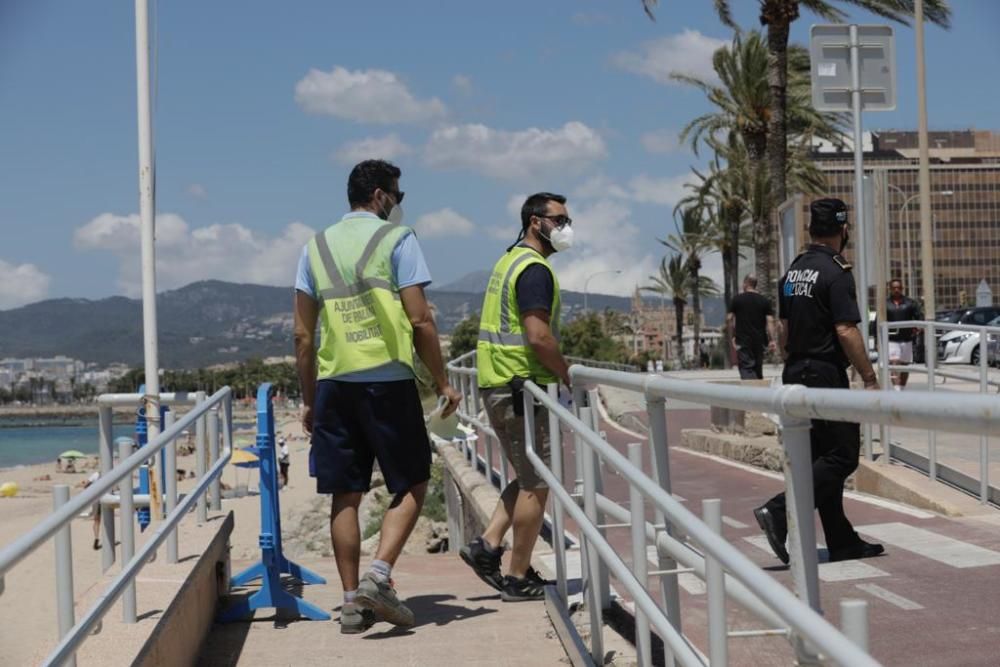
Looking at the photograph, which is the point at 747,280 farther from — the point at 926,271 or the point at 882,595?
the point at 882,595

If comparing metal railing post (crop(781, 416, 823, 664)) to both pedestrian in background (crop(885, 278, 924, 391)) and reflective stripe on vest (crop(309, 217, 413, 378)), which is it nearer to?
reflective stripe on vest (crop(309, 217, 413, 378))

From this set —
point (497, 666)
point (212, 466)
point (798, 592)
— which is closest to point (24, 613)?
point (212, 466)

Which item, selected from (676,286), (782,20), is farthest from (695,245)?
(782,20)

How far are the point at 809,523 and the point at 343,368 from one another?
3.44 m

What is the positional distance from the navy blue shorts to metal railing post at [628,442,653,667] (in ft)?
6.59

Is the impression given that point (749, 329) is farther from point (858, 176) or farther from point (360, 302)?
point (360, 302)

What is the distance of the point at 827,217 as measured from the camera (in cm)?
609

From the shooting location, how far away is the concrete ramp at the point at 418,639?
17.1ft

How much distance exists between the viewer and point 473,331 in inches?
3814

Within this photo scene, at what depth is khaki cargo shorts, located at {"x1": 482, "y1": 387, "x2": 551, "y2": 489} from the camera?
5938mm

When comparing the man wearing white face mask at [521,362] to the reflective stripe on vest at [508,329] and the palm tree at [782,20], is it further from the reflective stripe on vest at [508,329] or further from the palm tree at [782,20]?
the palm tree at [782,20]

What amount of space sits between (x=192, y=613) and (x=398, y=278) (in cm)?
164

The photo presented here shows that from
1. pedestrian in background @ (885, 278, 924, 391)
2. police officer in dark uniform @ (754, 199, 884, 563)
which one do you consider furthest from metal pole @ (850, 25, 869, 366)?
police officer in dark uniform @ (754, 199, 884, 563)

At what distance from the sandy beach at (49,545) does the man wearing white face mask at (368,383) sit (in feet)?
2.89
